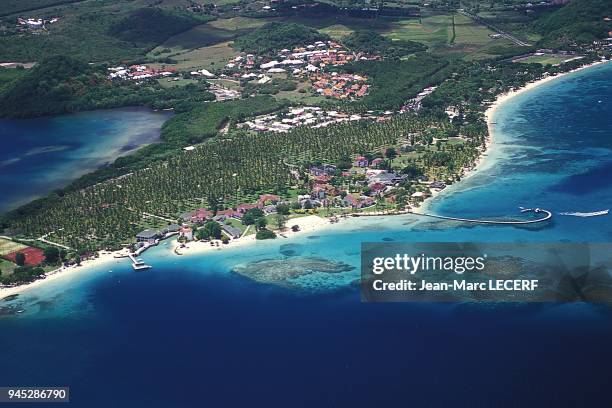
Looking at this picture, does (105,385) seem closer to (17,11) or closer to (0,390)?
(0,390)

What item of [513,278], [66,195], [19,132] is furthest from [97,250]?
[19,132]

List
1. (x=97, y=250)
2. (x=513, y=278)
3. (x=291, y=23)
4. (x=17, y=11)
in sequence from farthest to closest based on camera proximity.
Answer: (x=17, y=11) → (x=291, y=23) → (x=97, y=250) → (x=513, y=278)

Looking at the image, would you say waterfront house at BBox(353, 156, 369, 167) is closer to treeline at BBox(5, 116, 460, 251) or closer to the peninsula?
the peninsula

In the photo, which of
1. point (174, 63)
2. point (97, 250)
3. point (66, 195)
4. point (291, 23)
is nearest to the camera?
point (97, 250)

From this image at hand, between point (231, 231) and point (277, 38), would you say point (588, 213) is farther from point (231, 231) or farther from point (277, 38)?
point (277, 38)

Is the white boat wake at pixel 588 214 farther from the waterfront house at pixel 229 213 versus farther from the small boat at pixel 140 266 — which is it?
the small boat at pixel 140 266

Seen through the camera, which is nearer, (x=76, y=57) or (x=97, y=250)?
(x=97, y=250)
